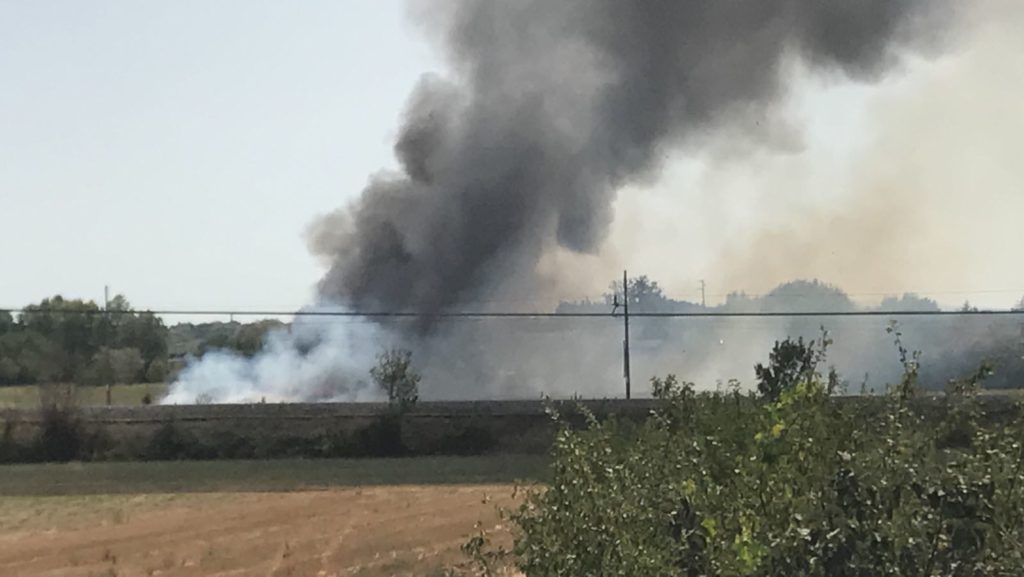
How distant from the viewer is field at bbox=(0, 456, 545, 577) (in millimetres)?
23125

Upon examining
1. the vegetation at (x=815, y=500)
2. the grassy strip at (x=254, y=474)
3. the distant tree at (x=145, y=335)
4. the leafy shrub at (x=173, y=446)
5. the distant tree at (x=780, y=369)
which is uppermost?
the distant tree at (x=145, y=335)

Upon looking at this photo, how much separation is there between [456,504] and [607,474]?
21440 millimetres

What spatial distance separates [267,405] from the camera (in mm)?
51406

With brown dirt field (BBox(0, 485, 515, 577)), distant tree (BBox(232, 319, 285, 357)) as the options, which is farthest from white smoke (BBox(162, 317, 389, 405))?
brown dirt field (BBox(0, 485, 515, 577))

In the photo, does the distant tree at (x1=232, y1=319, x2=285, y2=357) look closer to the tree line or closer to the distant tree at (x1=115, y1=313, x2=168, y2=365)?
the tree line

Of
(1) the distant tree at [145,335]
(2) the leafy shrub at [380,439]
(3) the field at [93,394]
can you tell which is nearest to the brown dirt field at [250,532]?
(2) the leafy shrub at [380,439]

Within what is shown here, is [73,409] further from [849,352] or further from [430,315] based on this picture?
[849,352]

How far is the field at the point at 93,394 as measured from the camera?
5609 cm

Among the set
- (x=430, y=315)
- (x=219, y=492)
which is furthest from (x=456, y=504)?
(x=430, y=315)

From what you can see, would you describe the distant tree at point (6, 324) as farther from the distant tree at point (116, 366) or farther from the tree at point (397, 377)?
the tree at point (397, 377)

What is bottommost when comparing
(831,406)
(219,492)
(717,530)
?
(219,492)

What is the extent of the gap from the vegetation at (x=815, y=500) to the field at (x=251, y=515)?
7271mm

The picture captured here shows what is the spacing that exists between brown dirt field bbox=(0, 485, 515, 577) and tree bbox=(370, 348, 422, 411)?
1850cm

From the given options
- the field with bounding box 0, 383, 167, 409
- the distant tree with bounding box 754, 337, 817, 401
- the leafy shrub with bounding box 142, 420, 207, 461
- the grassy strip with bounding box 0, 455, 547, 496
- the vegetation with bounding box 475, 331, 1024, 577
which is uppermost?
the distant tree with bounding box 754, 337, 817, 401
